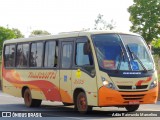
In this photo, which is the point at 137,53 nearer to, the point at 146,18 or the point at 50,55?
the point at 50,55

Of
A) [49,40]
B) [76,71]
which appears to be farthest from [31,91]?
[76,71]

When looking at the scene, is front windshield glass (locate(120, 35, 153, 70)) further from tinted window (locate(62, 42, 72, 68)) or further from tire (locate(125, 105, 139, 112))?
tinted window (locate(62, 42, 72, 68))

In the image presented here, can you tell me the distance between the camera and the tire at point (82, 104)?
17203mm

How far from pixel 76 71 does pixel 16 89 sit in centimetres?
587

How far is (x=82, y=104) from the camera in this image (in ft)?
57.3

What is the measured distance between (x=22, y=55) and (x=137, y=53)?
6.47 m

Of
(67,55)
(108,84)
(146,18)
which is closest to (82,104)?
(108,84)

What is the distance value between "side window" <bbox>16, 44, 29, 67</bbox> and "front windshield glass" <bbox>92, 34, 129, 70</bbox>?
5.42 m

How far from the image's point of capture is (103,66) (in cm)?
1662

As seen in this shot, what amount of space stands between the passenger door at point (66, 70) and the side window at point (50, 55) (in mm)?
596

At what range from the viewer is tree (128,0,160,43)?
70312mm

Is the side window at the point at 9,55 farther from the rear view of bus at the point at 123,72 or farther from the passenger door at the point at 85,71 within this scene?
the rear view of bus at the point at 123,72

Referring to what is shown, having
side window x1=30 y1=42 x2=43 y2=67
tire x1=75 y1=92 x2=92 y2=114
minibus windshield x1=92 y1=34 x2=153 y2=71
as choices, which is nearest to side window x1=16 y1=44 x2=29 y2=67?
side window x1=30 y1=42 x2=43 y2=67

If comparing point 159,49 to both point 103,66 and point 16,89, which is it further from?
point 103,66
